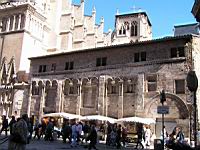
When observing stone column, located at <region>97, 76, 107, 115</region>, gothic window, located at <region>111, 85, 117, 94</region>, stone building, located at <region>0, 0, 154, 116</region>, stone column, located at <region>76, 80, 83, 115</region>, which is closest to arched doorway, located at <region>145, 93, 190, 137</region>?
gothic window, located at <region>111, 85, 117, 94</region>

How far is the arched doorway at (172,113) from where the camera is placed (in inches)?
930

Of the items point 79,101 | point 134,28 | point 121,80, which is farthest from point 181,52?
point 134,28

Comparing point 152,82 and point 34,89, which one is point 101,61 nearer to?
point 152,82

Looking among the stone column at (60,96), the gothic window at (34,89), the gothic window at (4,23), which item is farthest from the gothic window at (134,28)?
the stone column at (60,96)

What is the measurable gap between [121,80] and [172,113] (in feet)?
19.4

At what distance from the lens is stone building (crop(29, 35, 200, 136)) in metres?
24.5

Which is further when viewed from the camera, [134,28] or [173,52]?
[134,28]

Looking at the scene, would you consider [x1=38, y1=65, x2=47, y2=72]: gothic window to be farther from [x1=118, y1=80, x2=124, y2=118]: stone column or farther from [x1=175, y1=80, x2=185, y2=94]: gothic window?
[x1=175, y1=80, x2=185, y2=94]: gothic window

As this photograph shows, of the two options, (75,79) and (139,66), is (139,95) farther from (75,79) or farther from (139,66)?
(75,79)

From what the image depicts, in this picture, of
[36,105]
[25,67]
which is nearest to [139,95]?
[36,105]

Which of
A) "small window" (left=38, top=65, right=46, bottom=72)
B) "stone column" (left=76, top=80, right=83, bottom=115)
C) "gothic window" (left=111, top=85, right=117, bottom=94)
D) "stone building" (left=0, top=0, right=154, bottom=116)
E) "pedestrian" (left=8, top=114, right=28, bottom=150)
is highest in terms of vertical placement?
"stone building" (left=0, top=0, right=154, bottom=116)

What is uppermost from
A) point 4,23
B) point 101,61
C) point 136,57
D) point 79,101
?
point 4,23

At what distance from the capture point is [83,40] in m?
47.8

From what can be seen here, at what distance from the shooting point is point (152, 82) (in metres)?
25.8
